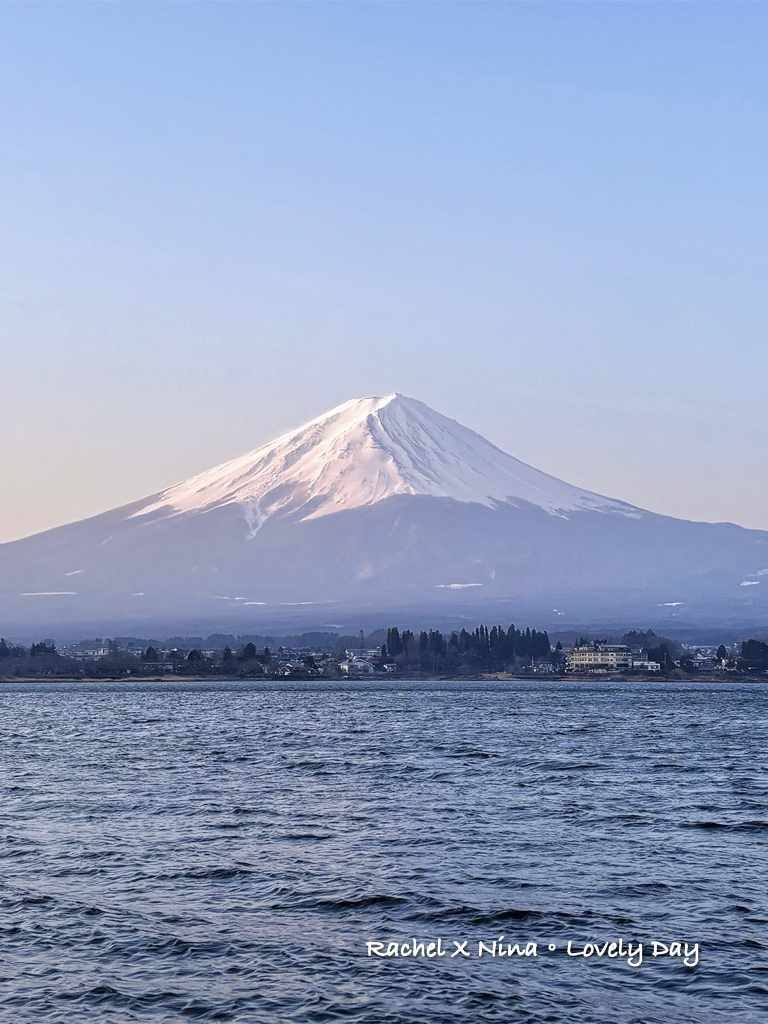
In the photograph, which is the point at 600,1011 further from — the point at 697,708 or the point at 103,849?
the point at 697,708

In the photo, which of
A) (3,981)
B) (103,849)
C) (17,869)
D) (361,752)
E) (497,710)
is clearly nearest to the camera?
(3,981)

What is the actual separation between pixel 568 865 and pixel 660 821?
8127 mm

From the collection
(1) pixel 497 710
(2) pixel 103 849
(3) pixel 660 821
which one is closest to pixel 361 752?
(3) pixel 660 821

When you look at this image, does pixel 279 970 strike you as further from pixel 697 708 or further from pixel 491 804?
pixel 697 708

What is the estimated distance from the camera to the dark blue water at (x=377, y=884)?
71.5ft

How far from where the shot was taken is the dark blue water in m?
21.8

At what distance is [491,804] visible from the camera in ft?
140

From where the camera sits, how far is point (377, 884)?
2977 centimetres

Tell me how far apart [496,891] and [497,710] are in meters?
82.4

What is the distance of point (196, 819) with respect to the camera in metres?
39.4

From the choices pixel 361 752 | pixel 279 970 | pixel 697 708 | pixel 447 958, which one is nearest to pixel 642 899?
pixel 447 958

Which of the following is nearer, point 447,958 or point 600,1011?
point 600,1011

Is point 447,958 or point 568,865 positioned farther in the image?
point 568,865

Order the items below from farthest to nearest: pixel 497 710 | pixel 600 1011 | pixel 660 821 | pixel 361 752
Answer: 1. pixel 497 710
2. pixel 361 752
3. pixel 660 821
4. pixel 600 1011
